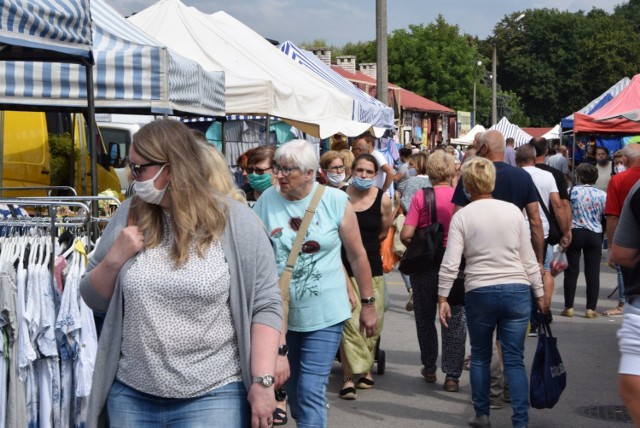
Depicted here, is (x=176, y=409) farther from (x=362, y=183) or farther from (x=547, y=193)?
(x=547, y=193)

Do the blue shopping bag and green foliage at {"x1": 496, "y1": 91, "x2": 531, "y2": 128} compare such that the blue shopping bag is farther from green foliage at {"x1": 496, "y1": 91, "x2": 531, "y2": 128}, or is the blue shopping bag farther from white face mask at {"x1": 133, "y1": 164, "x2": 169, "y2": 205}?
green foliage at {"x1": 496, "y1": 91, "x2": 531, "y2": 128}

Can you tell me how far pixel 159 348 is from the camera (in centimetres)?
318

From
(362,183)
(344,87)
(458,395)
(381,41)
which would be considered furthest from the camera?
(381,41)

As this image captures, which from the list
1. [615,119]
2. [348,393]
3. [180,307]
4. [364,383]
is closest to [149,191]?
[180,307]

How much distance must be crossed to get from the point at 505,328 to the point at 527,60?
94628 millimetres

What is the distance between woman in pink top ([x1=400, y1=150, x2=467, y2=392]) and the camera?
757 centimetres

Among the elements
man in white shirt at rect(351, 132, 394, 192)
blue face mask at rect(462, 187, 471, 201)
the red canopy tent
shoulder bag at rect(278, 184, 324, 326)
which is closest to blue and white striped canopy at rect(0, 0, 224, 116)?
blue face mask at rect(462, 187, 471, 201)

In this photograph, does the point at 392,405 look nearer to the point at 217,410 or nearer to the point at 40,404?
the point at 40,404

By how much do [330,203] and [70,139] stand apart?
687cm

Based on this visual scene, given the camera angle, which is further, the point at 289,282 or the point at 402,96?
the point at 402,96

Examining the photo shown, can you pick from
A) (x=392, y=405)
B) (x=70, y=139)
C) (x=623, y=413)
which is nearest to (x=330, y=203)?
(x=392, y=405)

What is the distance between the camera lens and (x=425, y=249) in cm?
748

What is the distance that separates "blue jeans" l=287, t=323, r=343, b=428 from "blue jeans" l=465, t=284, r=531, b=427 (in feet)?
4.19

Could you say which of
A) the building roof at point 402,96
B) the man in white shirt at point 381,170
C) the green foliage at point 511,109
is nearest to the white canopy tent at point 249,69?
the man in white shirt at point 381,170
